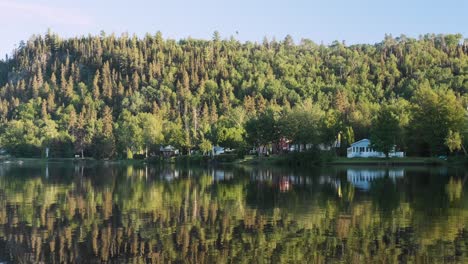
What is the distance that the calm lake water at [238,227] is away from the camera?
23938mm

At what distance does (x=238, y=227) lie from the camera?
101ft

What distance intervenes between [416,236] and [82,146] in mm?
150392

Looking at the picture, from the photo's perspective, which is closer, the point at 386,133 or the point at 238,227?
the point at 238,227

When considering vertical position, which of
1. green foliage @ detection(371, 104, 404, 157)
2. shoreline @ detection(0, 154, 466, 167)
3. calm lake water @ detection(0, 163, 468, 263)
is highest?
green foliage @ detection(371, 104, 404, 157)

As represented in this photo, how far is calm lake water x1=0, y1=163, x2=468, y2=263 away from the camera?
23938 millimetres

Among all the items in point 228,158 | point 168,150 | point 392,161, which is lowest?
point 392,161

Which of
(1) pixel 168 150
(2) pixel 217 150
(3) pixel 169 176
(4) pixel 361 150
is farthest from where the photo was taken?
(1) pixel 168 150

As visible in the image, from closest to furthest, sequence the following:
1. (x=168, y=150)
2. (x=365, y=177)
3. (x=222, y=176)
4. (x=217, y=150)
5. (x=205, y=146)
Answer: (x=365, y=177) < (x=222, y=176) < (x=205, y=146) < (x=217, y=150) < (x=168, y=150)

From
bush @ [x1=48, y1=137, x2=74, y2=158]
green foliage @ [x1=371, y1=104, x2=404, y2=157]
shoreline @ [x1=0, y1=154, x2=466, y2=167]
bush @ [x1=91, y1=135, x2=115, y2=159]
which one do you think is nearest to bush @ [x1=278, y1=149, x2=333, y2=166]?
shoreline @ [x1=0, y1=154, x2=466, y2=167]

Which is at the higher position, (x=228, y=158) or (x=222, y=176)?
(x=228, y=158)

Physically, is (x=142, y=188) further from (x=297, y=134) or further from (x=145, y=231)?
(x=297, y=134)

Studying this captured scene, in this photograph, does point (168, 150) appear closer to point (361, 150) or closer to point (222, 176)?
point (361, 150)

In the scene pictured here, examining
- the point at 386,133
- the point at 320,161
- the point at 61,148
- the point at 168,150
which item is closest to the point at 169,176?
the point at 320,161

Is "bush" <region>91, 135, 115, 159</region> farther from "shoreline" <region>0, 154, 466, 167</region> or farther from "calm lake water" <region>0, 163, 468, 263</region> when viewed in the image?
"calm lake water" <region>0, 163, 468, 263</region>
